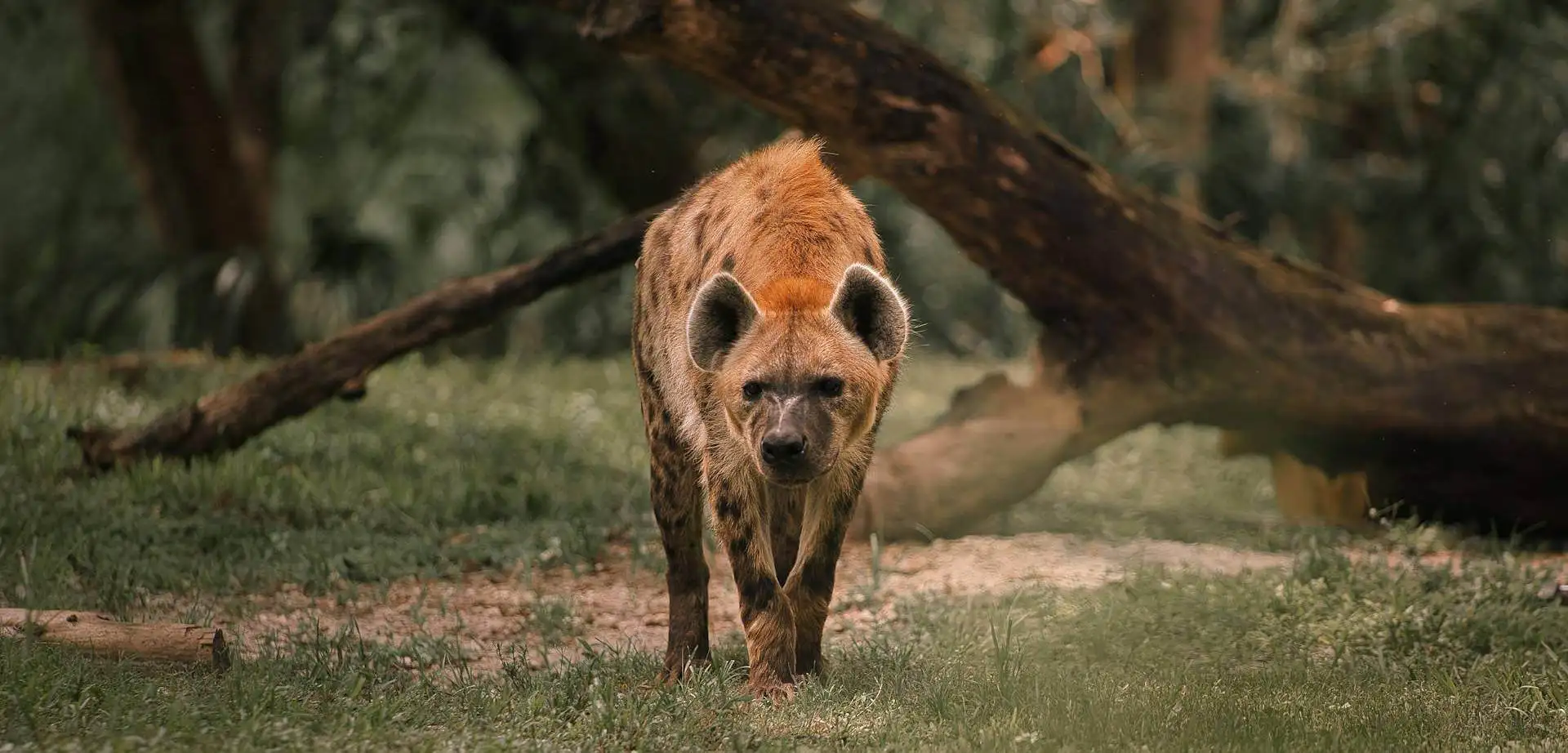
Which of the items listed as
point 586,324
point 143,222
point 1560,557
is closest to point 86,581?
point 1560,557

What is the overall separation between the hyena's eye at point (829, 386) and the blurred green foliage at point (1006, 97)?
5.66m

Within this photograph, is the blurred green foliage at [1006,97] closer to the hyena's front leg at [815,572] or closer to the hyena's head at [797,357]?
the hyena's front leg at [815,572]

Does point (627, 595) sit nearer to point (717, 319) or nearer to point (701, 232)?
point (701, 232)

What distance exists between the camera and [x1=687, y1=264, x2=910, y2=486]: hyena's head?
3.73 metres

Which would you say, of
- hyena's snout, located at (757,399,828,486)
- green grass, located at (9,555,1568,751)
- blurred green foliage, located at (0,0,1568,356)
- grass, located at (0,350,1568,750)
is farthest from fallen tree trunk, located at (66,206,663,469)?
blurred green foliage, located at (0,0,1568,356)

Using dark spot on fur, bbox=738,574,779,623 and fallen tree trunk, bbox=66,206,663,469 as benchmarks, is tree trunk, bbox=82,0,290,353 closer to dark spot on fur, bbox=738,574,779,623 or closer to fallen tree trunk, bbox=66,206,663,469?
fallen tree trunk, bbox=66,206,663,469

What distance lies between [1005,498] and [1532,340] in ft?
6.38

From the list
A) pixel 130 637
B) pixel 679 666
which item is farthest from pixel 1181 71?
pixel 130 637

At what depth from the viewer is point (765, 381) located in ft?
12.4

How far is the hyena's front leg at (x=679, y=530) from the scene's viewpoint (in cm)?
432

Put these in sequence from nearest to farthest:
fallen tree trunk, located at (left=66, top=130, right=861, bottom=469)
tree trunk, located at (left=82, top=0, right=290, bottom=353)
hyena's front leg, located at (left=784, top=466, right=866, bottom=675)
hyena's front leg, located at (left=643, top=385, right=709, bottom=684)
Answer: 1. hyena's front leg, located at (left=784, top=466, right=866, bottom=675)
2. hyena's front leg, located at (left=643, top=385, right=709, bottom=684)
3. fallen tree trunk, located at (left=66, top=130, right=861, bottom=469)
4. tree trunk, located at (left=82, top=0, right=290, bottom=353)

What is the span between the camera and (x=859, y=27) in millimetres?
5289

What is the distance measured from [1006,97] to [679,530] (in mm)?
4490

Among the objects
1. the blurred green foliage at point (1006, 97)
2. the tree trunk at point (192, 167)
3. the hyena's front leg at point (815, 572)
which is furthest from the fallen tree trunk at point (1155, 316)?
the tree trunk at point (192, 167)
